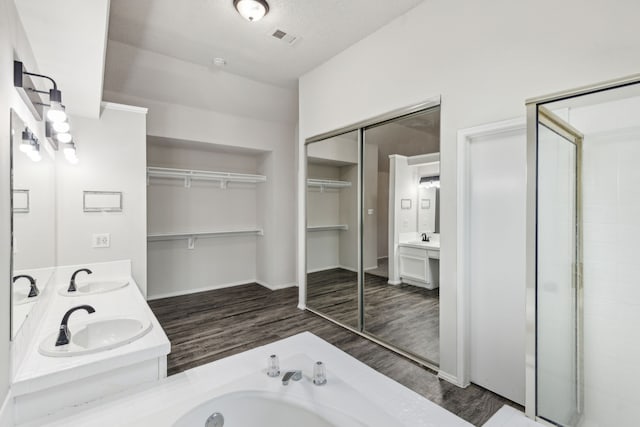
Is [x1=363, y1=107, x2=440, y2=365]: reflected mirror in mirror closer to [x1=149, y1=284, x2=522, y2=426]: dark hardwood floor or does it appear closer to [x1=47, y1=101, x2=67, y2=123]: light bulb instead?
[x1=149, y1=284, x2=522, y2=426]: dark hardwood floor

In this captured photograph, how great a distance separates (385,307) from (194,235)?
2.96 meters

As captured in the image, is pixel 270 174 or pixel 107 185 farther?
pixel 270 174

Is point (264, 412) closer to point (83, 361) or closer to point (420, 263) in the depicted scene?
point (83, 361)

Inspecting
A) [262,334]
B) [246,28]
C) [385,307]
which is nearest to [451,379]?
[385,307]

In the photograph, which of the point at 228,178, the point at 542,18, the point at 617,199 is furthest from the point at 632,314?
the point at 228,178

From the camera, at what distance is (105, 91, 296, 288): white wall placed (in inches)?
166

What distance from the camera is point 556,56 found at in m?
1.73

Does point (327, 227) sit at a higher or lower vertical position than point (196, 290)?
higher

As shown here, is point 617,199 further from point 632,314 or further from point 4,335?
point 4,335

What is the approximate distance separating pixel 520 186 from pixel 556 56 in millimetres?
774

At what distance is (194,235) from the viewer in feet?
14.5

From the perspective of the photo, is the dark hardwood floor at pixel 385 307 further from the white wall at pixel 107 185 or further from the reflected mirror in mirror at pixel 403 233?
the white wall at pixel 107 185

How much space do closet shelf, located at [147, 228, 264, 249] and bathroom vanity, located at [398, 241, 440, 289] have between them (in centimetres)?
279

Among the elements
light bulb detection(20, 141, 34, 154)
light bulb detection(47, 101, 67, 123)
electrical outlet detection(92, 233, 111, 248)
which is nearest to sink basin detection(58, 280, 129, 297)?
electrical outlet detection(92, 233, 111, 248)
